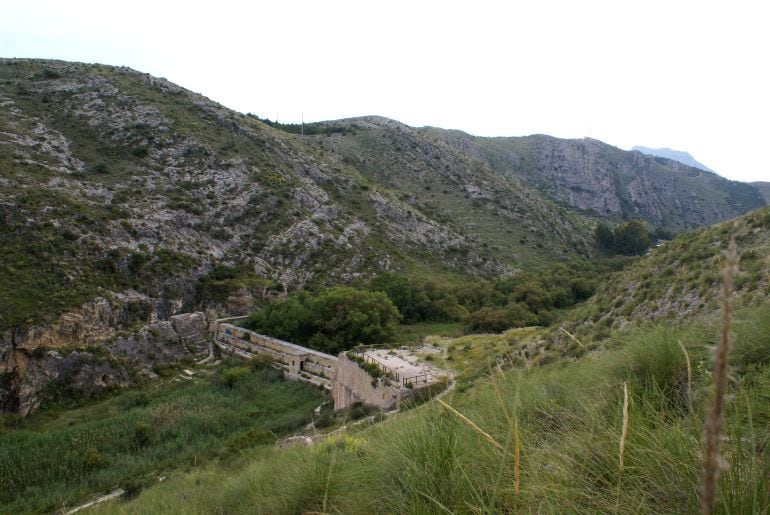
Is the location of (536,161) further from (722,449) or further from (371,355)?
(722,449)

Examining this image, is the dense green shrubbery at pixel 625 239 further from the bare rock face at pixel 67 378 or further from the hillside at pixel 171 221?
the bare rock face at pixel 67 378

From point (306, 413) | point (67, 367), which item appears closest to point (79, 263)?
point (67, 367)

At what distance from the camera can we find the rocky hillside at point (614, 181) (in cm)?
10106

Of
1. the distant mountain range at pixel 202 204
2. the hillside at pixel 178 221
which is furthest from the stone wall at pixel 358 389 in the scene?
the distant mountain range at pixel 202 204

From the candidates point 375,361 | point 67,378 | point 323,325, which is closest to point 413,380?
point 375,361

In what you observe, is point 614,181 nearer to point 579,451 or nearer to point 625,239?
point 625,239

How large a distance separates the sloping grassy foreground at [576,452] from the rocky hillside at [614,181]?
9805 centimetres

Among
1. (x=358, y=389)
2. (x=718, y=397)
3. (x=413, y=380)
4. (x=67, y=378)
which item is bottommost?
(x=67, y=378)

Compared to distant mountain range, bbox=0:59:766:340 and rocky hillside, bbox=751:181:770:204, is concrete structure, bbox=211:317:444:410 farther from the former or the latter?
rocky hillside, bbox=751:181:770:204

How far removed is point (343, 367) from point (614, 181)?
10990 cm

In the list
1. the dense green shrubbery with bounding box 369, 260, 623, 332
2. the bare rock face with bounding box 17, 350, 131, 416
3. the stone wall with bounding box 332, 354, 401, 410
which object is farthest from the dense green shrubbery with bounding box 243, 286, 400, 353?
the bare rock face with bounding box 17, 350, 131, 416

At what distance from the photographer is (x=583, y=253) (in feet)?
199

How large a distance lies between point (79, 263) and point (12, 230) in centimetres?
462

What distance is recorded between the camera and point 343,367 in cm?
1994
